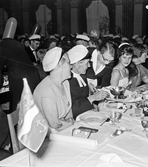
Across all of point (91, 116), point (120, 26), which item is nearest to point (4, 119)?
point (91, 116)

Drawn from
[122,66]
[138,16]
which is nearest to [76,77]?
[122,66]

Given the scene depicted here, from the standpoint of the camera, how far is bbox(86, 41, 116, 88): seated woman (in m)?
3.67

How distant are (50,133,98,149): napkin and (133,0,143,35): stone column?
8975 millimetres

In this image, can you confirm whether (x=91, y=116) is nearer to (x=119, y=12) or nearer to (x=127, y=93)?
(x=127, y=93)

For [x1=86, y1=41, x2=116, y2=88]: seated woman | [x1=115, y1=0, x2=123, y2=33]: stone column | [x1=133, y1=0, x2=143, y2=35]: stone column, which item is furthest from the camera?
[x1=115, y1=0, x2=123, y2=33]: stone column

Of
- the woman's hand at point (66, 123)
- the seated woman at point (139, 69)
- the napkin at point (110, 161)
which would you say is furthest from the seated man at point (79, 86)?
the seated woman at point (139, 69)

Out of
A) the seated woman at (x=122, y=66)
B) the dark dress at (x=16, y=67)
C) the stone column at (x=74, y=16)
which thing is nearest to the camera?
the seated woman at (x=122, y=66)

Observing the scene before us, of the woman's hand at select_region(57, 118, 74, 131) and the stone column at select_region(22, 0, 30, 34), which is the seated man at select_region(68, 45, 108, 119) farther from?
the stone column at select_region(22, 0, 30, 34)

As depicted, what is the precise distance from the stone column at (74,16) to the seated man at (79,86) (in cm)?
836

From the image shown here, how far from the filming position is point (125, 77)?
11.6 feet

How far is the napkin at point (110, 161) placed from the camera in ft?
4.32

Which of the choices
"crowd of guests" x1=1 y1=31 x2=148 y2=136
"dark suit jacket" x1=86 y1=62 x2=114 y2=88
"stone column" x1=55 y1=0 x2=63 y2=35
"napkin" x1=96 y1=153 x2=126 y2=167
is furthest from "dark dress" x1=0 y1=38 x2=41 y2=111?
"stone column" x1=55 y1=0 x2=63 y2=35

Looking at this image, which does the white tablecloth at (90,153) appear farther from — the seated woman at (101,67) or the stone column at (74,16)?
the stone column at (74,16)

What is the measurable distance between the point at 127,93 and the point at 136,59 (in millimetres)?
1512
